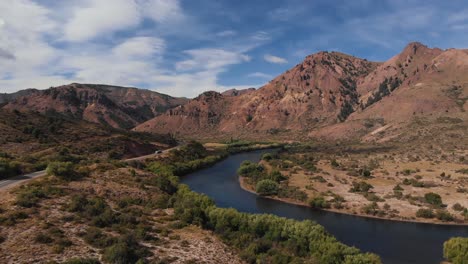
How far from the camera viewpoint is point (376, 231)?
161 ft

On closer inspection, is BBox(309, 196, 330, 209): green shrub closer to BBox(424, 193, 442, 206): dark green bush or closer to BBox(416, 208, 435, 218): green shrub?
BBox(416, 208, 435, 218): green shrub

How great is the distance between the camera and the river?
41.1m

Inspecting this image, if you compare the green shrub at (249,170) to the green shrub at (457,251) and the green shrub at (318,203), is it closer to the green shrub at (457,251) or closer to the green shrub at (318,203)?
the green shrub at (318,203)

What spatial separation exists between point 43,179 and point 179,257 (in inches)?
1233

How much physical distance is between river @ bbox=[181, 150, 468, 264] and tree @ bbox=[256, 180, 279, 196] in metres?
1.60

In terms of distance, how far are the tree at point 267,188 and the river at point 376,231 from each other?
5.24 feet

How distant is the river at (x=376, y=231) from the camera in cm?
4112

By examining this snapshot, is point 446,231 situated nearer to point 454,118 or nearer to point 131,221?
point 131,221

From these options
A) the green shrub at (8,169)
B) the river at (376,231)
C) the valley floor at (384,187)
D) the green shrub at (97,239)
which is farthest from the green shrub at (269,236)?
the green shrub at (8,169)

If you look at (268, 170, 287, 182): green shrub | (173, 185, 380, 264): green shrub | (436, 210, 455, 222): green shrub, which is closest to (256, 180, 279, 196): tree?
(268, 170, 287, 182): green shrub

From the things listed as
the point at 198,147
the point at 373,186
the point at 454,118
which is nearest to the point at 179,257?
the point at 373,186

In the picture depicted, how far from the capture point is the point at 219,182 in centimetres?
8806

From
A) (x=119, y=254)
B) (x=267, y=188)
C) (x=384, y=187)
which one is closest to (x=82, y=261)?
(x=119, y=254)

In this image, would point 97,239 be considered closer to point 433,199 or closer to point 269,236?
point 269,236
